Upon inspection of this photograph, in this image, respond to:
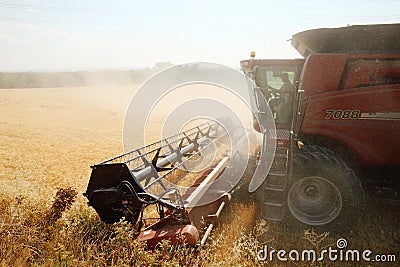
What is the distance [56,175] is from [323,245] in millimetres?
5352

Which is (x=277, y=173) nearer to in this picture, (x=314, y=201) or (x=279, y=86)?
(x=314, y=201)

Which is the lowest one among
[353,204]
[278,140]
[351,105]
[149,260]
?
[353,204]

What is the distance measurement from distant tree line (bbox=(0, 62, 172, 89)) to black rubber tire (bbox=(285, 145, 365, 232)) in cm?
5136

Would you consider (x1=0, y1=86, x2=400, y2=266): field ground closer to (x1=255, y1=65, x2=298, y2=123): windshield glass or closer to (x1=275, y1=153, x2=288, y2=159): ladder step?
(x1=275, y1=153, x2=288, y2=159): ladder step

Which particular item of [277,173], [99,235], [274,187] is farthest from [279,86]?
[99,235]

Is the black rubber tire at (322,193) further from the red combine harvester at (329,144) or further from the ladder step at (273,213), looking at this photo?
the ladder step at (273,213)

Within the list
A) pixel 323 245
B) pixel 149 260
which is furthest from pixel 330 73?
pixel 149 260

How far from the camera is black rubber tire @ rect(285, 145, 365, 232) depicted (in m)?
3.87

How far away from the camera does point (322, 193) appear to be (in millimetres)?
4098

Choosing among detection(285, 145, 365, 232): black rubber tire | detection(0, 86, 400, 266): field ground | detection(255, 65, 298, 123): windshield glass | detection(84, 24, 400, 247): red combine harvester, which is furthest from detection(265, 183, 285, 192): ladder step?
detection(255, 65, 298, 123): windshield glass

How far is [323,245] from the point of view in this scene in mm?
3730

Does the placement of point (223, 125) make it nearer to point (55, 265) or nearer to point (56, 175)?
point (56, 175)

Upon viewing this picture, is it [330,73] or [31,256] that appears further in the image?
[330,73]

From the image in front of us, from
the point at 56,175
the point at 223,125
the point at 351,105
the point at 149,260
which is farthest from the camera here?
the point at 223,125
